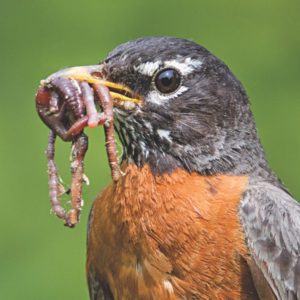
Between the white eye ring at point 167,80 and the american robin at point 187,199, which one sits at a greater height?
the white eye ring at point 167,80

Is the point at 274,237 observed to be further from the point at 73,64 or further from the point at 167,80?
the point at 73,64

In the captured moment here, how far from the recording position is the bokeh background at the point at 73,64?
326 inches

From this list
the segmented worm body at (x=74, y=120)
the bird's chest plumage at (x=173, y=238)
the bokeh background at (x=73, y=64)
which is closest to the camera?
the segmented worm body at (x=74, y=120)

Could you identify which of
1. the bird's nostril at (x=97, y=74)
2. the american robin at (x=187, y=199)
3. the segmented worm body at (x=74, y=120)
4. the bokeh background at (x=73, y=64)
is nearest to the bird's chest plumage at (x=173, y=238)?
the american robin at (x=187, y=199)

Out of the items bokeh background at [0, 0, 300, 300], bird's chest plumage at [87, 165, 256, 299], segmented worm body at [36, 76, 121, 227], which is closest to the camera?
segmented worm body at [36, 76, 121, 227]

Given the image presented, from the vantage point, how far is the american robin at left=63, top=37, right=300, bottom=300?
5348 mm

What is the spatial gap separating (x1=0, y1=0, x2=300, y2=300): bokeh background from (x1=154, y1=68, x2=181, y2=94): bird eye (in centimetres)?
292

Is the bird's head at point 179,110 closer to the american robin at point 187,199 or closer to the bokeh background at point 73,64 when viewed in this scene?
the american robin at point 187,199

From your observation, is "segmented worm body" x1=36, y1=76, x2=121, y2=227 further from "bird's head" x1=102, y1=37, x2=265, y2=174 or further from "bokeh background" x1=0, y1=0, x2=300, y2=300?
"bokeh background" x1=0, y1=0, x2=300, y2=300

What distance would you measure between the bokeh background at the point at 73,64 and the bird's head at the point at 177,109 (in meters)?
2.73

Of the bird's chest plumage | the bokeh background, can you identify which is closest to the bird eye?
the bird's chest plumage

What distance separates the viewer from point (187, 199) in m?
5.47

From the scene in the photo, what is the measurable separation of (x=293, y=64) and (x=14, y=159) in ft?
7.72

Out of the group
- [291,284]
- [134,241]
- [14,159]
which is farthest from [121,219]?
[14,159]
